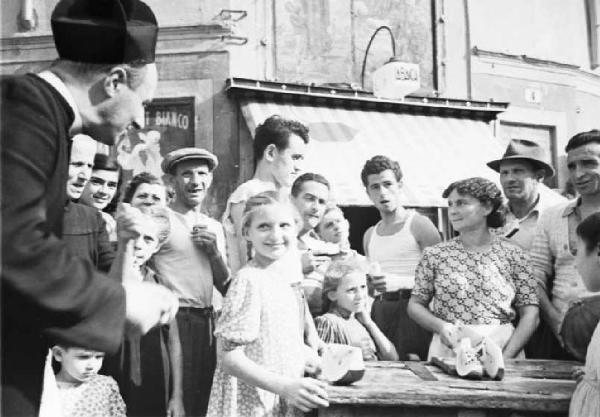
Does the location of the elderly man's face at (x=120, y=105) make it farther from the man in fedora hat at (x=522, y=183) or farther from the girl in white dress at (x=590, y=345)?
the man in fedora hat at (x=522, y=183)

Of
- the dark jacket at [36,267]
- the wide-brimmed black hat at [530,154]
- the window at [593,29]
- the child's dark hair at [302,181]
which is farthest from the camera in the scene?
the window at [593,29]

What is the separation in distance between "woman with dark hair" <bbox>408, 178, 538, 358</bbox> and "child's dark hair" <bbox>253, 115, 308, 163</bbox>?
1.18 metres

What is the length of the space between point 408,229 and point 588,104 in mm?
8807

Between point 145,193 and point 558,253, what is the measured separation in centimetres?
248

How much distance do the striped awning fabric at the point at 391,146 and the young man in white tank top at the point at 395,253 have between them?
13.8 ft

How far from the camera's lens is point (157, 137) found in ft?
31.2

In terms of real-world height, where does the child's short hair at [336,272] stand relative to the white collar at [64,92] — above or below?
below

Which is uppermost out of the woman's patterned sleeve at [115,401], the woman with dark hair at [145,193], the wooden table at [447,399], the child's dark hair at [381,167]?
the child's dark hair at [381,167]

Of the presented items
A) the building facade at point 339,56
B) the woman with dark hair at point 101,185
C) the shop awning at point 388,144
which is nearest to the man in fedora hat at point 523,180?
the woman with dark hair at point 101,185

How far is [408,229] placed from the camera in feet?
15.2

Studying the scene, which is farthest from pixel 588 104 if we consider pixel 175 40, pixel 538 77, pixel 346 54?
pixel 175 40

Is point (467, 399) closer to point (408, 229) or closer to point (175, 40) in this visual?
point (408, 229)

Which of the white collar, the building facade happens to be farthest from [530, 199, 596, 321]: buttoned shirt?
the building facade

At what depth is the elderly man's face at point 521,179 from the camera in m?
4.65
